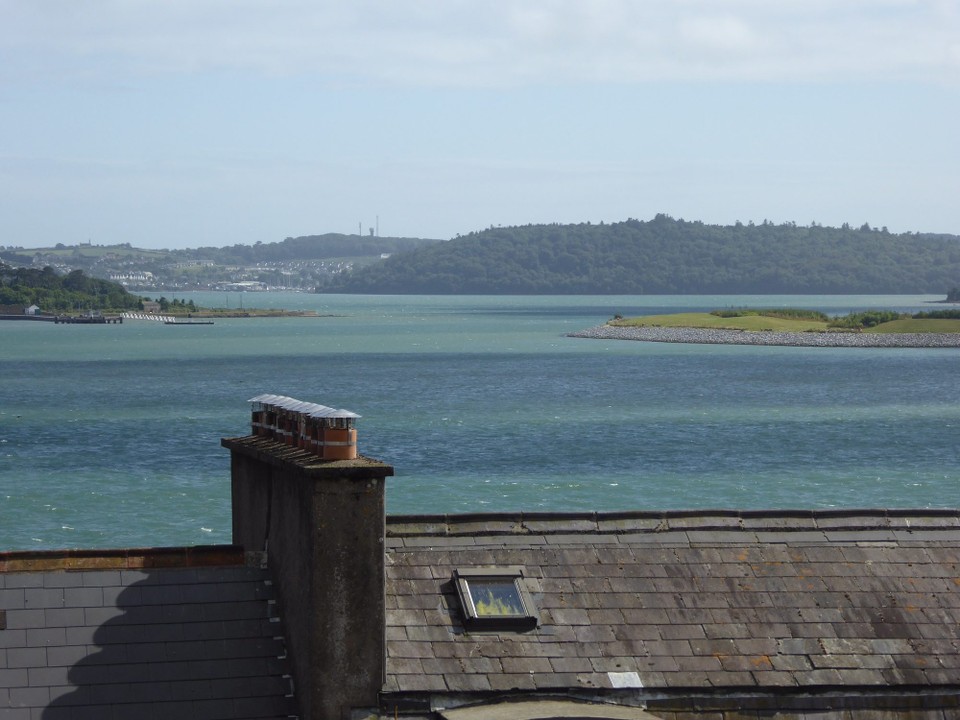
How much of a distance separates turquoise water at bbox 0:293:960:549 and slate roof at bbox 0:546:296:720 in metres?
31.0

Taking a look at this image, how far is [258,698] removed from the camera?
32.2 ft

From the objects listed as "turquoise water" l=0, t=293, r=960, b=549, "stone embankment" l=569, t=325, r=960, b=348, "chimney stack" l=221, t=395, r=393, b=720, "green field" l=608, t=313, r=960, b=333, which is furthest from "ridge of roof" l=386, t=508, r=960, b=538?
"green field" l=608, t=313, r=960, b=333

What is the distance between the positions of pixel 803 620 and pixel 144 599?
456 cm

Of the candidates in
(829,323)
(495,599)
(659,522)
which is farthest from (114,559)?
(829,323)

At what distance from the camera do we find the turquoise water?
161ft

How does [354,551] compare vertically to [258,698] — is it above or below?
above

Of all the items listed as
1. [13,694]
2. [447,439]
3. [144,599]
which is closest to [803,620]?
[144,599]

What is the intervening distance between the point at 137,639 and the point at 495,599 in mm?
2427

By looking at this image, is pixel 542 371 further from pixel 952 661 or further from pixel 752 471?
pixel 952 661

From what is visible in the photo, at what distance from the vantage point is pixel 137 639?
32.9 feet

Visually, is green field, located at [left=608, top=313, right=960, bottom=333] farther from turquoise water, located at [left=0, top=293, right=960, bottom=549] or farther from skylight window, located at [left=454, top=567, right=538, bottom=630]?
skylight window, located at [left=454, top=567, right=538, bottom=630]

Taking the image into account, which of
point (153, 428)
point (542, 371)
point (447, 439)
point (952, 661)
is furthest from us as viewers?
point (542, 371)

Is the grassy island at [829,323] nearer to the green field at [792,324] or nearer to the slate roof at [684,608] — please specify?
the green field at [792,324]

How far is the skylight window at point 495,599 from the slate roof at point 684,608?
79mm
